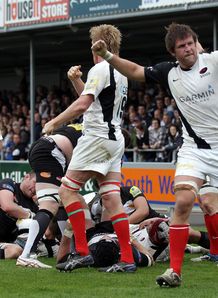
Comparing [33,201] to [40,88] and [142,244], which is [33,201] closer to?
[142,244]

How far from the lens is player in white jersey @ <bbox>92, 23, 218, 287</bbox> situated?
6.56 metres

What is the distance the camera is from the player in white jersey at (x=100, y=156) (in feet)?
24.8

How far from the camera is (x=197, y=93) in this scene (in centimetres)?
670

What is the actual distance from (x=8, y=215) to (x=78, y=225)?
1525mm

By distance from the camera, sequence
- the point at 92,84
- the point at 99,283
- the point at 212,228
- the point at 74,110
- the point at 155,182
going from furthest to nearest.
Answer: the point at 155,182, the point at 212,228, the point at 92,84, the point at 74,110, the point at 99,283

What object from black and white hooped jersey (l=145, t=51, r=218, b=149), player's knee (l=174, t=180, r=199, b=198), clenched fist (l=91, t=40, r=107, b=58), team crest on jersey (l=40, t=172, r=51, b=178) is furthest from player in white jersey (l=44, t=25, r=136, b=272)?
player's knee (l=174, t=180, r=199, b=198)

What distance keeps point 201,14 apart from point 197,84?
467 inches

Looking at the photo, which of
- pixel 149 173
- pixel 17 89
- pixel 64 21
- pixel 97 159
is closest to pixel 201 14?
pixel 64 21

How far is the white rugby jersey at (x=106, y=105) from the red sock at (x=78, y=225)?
27.8 inches

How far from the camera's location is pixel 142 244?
8.31 meters

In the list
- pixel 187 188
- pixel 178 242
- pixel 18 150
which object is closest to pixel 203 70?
pixel 187 188

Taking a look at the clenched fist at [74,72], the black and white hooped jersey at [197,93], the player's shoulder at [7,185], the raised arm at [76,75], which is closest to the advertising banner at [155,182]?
the player's shoulder at [7,185]

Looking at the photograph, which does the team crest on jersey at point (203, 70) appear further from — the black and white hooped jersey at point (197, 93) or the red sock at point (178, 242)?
the red sock at point (178, 242)

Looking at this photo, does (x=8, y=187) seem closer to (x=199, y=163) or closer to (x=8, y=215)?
(x=8, y=215)
